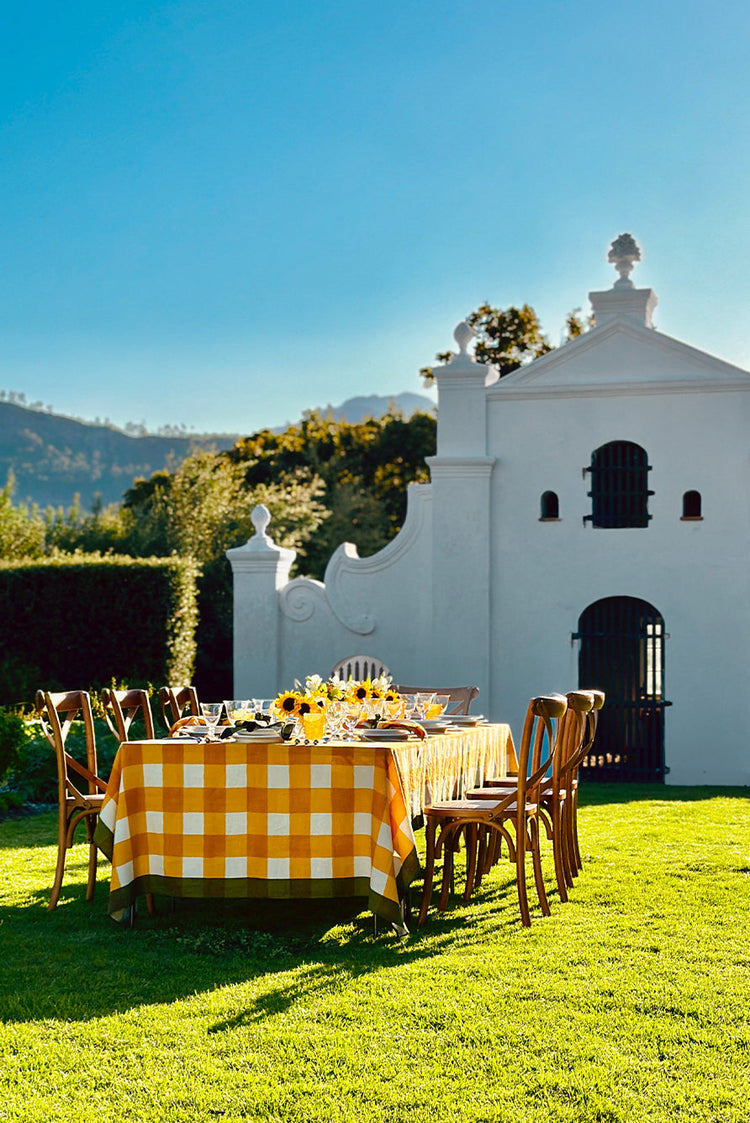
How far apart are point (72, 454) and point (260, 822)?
99.8 m

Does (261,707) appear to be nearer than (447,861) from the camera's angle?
No

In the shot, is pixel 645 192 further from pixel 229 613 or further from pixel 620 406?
pixel 229 613

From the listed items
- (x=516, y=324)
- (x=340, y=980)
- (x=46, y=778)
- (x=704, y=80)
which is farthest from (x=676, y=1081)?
(x=516, y=324)

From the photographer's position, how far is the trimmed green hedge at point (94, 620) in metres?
15.8

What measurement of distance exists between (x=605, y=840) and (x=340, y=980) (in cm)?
422

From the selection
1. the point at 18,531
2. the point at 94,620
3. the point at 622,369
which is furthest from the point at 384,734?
the point at 18,531

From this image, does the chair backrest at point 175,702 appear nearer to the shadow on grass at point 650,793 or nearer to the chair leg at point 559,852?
the chair leg at point 559,852

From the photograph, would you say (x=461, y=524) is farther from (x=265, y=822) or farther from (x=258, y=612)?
(x=265, y=822)

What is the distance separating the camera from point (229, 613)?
20125 mm

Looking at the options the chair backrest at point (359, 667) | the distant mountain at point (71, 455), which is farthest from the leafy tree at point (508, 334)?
the distant mountain at point (71, 455)

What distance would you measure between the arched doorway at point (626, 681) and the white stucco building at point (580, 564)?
2 cm

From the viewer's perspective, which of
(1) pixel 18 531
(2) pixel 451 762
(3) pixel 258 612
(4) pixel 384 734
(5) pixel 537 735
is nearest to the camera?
(5) pixel 537 735

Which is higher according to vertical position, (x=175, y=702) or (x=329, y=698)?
(x=329, y=698)

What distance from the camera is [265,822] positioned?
18.7 feet
